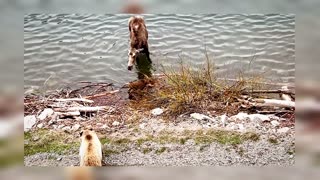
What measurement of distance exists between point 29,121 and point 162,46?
3.32ft

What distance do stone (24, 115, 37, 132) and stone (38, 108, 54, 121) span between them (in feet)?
0.13

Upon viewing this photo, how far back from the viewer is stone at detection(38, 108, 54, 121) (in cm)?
252

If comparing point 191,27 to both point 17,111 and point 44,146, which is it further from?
point 17,111

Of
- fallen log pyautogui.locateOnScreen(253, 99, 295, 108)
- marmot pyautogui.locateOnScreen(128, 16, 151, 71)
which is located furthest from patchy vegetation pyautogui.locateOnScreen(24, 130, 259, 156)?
marmot pyautogui.locateOnScreen(128, 16, 151, 71)

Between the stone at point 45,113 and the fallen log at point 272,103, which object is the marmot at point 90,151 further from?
the fallen log at point 272,103

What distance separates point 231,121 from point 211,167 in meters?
0.53

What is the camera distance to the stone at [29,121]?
2.38 metres

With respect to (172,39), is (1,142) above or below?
below

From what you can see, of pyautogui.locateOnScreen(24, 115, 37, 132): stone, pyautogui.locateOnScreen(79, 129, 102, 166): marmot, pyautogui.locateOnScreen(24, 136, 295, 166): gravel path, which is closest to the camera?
pyautogui.locateOnScreen(79, 129, 102, 166): marmot

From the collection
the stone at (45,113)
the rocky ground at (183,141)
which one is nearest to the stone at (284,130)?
the rocky ground at (183,141)

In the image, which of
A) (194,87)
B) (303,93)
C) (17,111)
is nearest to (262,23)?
(194,87)

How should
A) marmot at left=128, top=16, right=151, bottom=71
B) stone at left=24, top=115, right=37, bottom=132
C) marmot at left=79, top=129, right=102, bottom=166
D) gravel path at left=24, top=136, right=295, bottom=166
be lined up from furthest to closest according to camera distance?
1. marmot at left=128, top=16, right=151, bottom=71
2. stone at left=24, top=115, right=37, bottom=132
3. gravel path at left=24, top=136, right=295, bottom=166
4. marmot at left=79, top=129, right=102, bottom=166

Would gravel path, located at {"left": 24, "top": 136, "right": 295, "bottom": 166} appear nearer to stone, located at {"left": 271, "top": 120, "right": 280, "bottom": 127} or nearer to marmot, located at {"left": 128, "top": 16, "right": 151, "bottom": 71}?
stone, located at {"left": 271, "top": 120, "right": 280, "bottom": 127}

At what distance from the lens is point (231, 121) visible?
2.48 metres
